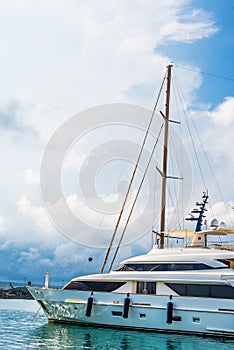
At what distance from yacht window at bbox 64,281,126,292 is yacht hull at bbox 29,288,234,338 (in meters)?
0.39

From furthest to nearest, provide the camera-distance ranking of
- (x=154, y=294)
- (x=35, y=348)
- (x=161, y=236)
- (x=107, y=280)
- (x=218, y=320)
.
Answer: (x=161, y=236) < (x=107, y=280) < (x=154, y=294) < (x=218, y=320) < (x=35, y=348)

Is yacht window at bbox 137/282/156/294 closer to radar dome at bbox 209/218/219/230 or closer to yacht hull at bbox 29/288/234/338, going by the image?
yacht hull at bbox 29/288/234/338

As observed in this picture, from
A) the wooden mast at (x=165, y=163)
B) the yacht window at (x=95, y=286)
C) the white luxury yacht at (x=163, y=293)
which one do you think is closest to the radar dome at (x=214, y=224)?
the white luxury yacht at (x=163, y=293)

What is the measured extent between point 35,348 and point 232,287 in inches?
343

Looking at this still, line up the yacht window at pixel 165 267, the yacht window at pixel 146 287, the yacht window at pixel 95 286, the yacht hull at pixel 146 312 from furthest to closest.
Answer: the yacht window at pixel 95 286 → the yacht window at pixel 146 287 → the yacht window at pixel 165 267 → the yacht hull at pixel 146 312

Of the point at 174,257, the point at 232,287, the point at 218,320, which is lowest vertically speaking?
the point at 218,320

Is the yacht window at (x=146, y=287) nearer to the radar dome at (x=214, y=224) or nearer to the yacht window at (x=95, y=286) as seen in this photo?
the yacht window at (x=95, y=286)

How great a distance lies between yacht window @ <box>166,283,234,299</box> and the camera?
19359mm

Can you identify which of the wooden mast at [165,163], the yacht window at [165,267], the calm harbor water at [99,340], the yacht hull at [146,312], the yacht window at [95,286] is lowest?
the calm harbor water at [99,340]

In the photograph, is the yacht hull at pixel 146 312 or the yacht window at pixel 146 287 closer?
the yacht hull at pixel 146 312

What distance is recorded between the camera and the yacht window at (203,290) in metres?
19.4

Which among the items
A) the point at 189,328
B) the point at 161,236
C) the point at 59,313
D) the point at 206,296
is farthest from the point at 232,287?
the point at 59,313

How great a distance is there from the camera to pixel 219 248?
22.5 m

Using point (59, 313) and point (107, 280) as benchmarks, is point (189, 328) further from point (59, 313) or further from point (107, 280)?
point (59, 313)
